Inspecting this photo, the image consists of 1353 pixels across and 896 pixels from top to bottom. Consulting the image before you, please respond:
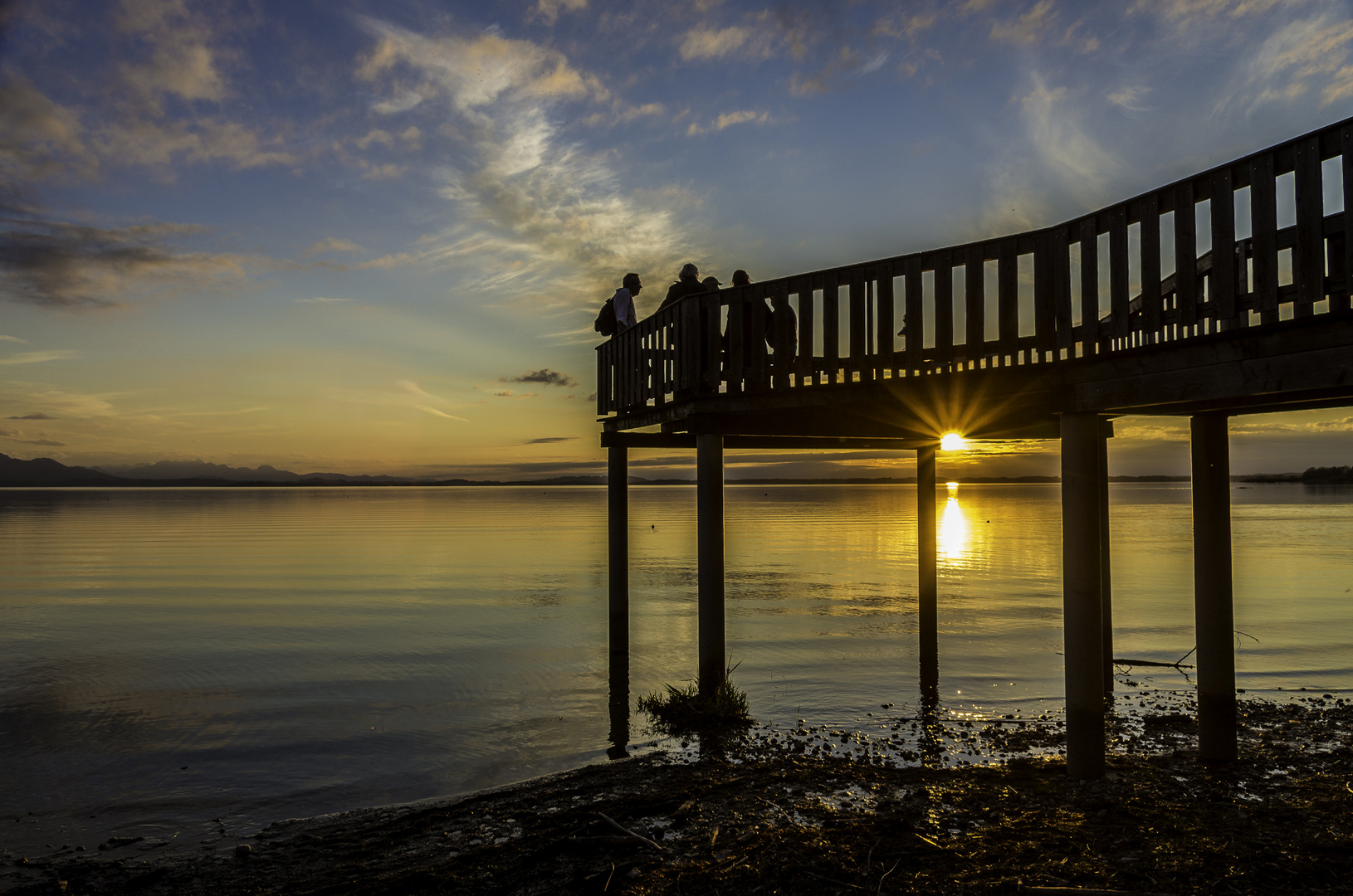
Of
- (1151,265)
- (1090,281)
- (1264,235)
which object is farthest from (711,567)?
(1264,235)

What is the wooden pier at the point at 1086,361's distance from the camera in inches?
227

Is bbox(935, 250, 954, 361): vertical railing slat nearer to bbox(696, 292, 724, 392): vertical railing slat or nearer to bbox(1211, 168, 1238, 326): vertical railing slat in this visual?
bbox(1211, 168, 1238, 326): vertical railing slat

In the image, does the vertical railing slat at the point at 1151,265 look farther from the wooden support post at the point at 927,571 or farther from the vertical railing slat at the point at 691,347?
the wooden support post at the point at 927,571

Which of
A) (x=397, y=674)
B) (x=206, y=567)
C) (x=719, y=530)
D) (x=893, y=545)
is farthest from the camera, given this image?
(x=893, y=545)

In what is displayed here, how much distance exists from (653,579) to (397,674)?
16.7 meters

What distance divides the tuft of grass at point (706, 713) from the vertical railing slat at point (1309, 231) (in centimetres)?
767

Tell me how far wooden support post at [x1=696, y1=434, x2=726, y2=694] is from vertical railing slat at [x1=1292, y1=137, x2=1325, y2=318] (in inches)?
274

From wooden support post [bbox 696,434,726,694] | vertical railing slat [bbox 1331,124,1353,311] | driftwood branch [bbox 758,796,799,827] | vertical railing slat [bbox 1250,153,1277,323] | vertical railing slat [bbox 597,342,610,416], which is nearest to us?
vertical railing slat [bbox 1331,124,1353,311]

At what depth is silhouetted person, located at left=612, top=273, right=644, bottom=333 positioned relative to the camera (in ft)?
45.1

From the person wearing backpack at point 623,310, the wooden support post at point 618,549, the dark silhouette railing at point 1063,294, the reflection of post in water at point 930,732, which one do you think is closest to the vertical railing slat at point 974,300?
the dark silhouette railing at point 1063,294

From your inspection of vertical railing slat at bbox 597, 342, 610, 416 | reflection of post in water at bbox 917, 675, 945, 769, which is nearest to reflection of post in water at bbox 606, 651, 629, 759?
reflection of post in water at bbox 917, 675, 945, 769

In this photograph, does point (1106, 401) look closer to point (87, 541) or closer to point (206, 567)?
point (206, 567)

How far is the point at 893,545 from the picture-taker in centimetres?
4822

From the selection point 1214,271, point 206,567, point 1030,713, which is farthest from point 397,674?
point 206,567
